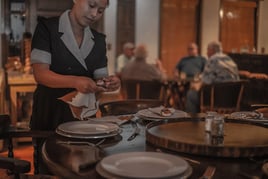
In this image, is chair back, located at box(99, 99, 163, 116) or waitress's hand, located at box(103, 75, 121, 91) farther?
chair back, located at box(99, 99, 163, 116)

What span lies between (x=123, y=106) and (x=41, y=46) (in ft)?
2.78

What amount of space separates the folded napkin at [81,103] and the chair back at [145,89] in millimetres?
2849

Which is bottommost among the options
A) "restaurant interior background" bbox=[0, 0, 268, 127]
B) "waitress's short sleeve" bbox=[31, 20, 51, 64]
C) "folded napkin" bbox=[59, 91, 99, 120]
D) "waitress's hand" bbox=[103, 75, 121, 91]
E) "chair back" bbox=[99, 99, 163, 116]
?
"chair back" bbox=[99, 99, 163, 116]

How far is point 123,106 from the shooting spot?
108 inches

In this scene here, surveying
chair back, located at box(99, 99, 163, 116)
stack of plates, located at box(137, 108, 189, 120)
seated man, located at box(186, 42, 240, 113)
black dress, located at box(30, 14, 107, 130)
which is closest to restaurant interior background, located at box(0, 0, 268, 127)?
seated man, located at box(186, 42, 240, 113)

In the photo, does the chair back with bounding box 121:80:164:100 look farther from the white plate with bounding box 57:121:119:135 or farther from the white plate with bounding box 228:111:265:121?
the white plate with bounding box 57:121:119:135

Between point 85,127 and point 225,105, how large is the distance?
3670 millimetres

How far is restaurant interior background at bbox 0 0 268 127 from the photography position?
655 centimetres

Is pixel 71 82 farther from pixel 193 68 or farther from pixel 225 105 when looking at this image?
pixel 193 68

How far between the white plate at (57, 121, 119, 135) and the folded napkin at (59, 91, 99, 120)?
0.73ft

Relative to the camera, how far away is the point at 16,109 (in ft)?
16.0

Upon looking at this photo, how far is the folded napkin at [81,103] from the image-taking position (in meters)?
2.08

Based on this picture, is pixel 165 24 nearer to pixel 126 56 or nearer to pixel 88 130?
pixel 126 56

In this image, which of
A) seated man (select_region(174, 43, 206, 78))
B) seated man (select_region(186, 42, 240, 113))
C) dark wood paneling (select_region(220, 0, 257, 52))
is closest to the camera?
seated man (select_region(186, 42, 240, 113))
